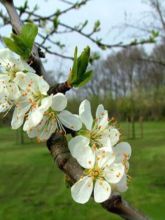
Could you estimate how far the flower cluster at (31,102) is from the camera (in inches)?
19.2

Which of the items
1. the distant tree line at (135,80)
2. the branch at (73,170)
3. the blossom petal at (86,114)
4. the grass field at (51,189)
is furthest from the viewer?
the distant tree line at (135,80)

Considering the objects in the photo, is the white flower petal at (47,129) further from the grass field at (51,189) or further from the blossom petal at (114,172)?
the grass field at (51,189)

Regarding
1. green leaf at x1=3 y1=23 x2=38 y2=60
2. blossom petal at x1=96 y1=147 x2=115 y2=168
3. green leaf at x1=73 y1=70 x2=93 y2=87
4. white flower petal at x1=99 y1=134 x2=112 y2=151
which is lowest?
blossom petal at x1=96 y1=147 x2=115 y2=168

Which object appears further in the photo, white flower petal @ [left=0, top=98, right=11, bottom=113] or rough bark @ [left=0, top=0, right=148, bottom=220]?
white flower petal @ [left=0, top=98, right=11, bottom=113]

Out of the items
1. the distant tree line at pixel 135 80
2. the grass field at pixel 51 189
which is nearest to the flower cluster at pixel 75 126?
the grass field at pixel 51 189

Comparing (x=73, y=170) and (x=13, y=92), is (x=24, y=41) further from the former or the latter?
(x=73, y=170)

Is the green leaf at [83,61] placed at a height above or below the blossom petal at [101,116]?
above

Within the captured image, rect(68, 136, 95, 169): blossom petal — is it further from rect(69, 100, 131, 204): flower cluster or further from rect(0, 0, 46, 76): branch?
rect(0, 0, 46, 76): branch

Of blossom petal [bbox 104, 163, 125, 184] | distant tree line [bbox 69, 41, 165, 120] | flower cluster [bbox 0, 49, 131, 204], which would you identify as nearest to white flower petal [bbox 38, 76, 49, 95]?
flower cluster [bbox 0, 49, 131, 204]

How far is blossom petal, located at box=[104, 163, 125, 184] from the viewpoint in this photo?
17.7 inches

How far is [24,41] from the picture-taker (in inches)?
20.6

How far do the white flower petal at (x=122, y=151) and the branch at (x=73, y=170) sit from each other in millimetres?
45

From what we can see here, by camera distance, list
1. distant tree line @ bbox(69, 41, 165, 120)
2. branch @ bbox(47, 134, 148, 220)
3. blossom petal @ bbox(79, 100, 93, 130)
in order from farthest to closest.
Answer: distant tree line @ bbox(69, 41, 165, 120), blossom petal @ bbox(79, 100, 93, 130), branch @ bbox(47, 134, 148, 220)

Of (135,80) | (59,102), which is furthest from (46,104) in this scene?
(135,80)
